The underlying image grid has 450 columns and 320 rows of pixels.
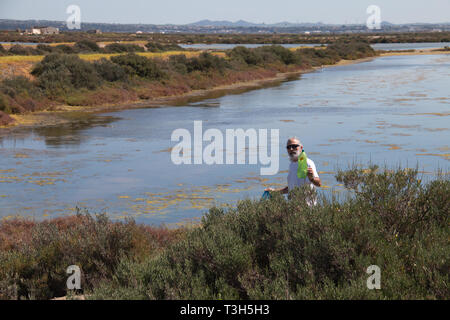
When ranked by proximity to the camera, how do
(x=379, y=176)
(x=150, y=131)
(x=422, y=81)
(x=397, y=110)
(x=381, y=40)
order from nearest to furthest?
(x=379, y=176)
(x=150, y=131)
(x=397, y=110)
(x=422, y=81)
(x=381, y=40)

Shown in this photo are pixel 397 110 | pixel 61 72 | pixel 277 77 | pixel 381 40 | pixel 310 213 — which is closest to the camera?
pixel 310 213

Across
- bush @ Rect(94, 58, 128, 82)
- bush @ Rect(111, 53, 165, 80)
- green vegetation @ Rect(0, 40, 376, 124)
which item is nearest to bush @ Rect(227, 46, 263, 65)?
green vegetation @ Rect(0, 40, 376, 124)

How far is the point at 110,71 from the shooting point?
37625 mm

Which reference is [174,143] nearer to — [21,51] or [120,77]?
[120,77]

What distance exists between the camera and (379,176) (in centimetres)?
786

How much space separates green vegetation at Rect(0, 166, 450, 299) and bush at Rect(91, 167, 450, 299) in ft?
0.04

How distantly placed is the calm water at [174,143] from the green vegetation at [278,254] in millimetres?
2649

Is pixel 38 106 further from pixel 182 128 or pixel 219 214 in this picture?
pixel 219 214

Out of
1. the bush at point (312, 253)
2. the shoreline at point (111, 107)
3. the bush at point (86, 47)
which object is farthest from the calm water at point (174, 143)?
the bush at point (86, 47)

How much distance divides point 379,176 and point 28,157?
13.2 m

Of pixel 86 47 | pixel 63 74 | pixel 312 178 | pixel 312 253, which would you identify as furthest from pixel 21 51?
pixel 312 253

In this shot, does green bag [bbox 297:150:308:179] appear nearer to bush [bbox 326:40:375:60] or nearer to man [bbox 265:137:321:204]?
man [bbox 265:137:321:204]

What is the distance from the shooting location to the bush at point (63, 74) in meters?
32.7

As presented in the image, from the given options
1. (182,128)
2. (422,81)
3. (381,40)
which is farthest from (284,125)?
(381,40)
